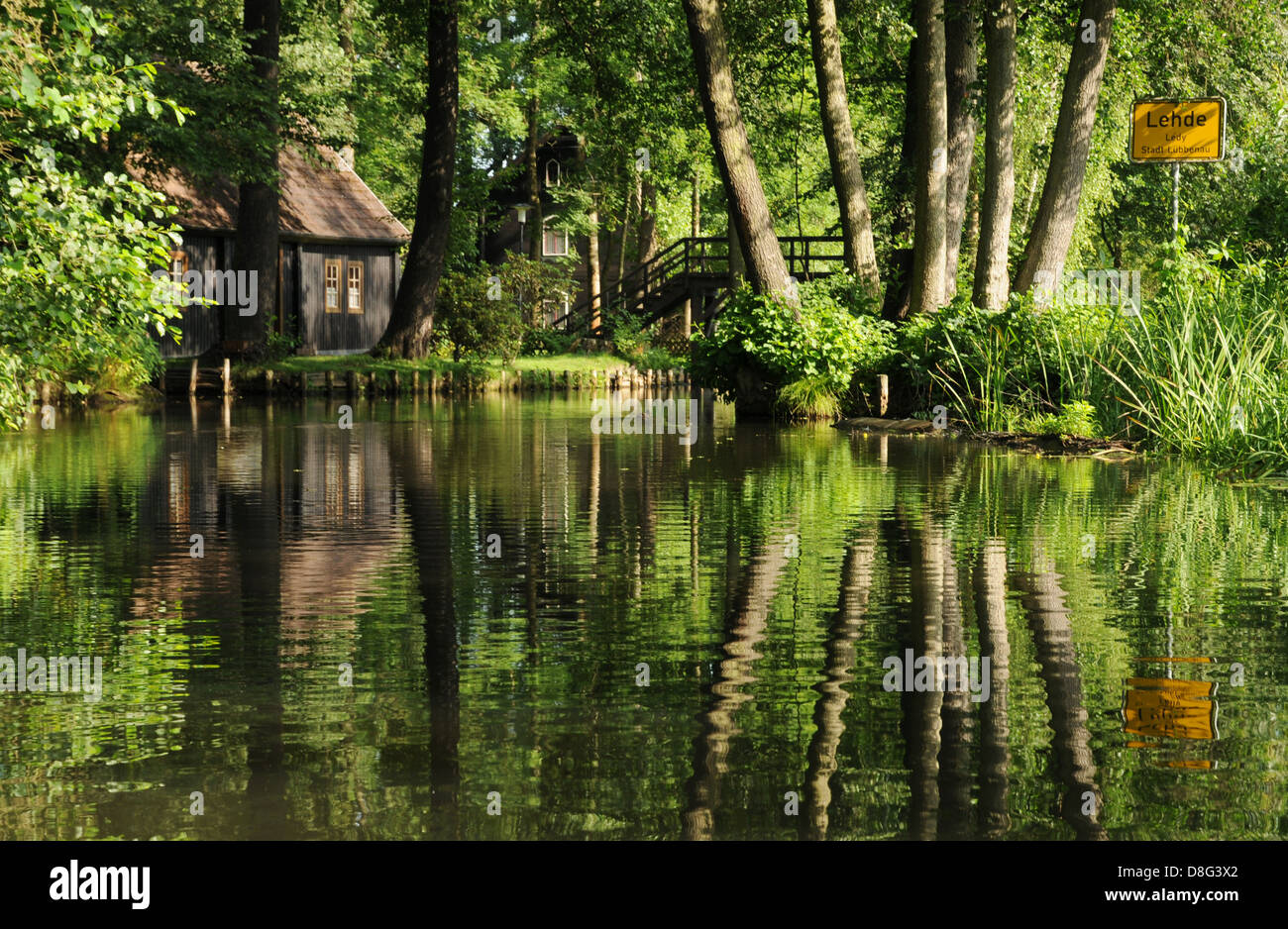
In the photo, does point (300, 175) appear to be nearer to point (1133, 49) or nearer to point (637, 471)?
point (1133, 49)

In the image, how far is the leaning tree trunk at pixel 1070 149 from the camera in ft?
71.0

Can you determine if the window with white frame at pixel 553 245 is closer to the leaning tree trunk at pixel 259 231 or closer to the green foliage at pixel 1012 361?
the leaning tree trunk at pixel 259 231

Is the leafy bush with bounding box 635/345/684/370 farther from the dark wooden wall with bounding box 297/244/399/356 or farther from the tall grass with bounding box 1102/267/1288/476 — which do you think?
the tall grass with bounding box 1102/267/1288/476

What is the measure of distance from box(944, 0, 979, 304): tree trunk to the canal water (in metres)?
13.3

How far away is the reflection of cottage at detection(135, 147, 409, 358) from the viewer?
42.3m

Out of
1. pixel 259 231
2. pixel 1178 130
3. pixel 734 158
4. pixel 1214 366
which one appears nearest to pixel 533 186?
pixel 259 231

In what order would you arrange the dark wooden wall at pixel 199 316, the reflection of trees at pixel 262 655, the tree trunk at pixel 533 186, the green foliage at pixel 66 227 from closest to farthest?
the reflection of trees at pixel 262 655, the green foliage at pixel 66 227, the dark wooden wall at pixel 199 316, the tree trunk at pixel 533 186

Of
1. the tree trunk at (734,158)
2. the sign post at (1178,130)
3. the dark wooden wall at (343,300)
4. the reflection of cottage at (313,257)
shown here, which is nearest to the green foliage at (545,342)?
the dark wooden wall at (343,300)

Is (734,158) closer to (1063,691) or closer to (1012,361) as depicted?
(1012,361)

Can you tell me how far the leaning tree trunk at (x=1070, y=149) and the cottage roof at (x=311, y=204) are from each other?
2387 cm

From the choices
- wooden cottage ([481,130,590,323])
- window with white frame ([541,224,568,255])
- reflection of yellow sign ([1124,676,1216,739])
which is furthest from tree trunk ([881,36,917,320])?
window with white frame ([541,224,568,255])

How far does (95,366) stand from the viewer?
28531 millimetres

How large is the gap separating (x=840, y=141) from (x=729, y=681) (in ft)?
68.9

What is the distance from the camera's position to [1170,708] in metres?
6.23
